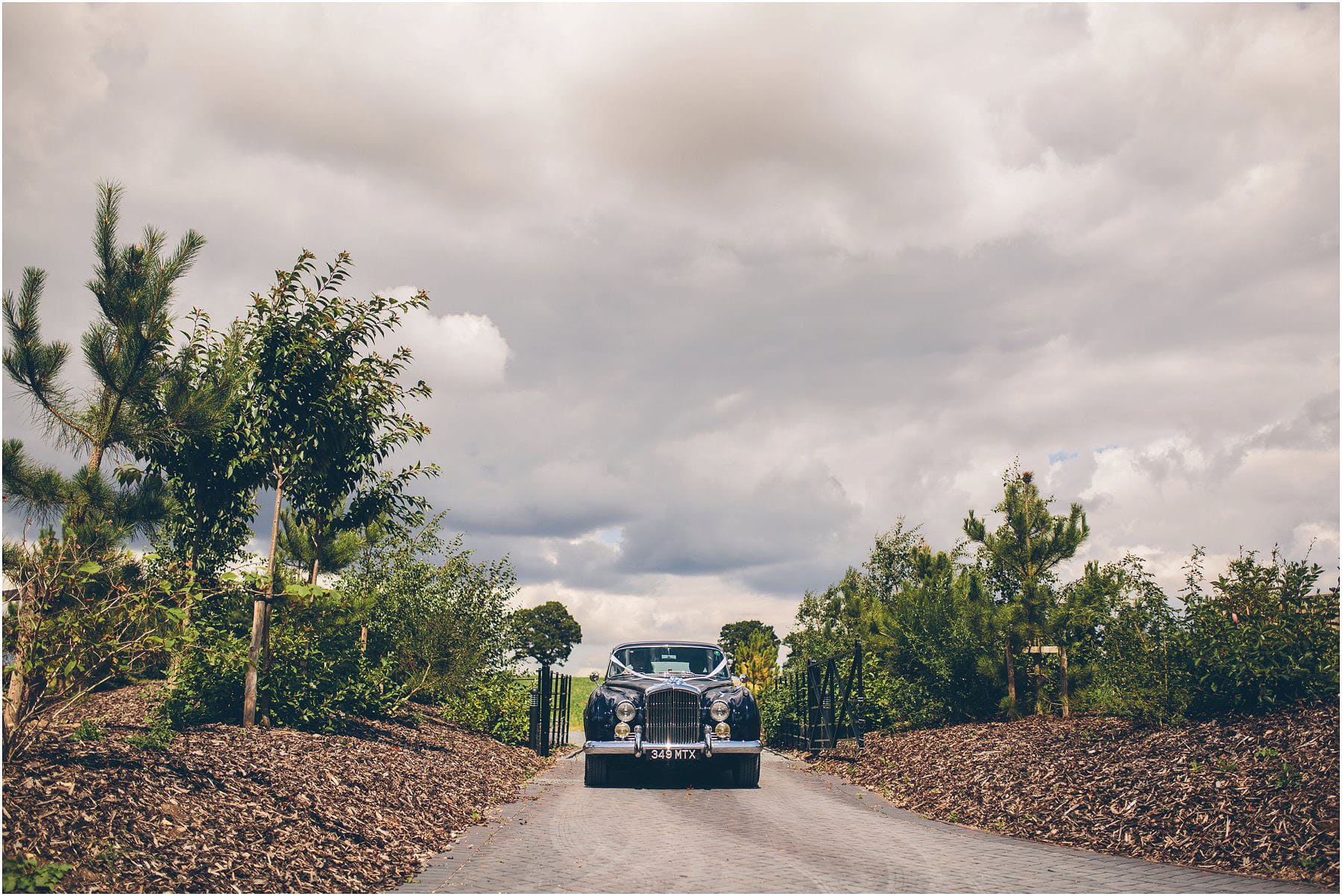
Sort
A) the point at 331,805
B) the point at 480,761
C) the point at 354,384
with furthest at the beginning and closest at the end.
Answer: the point at 480,761 → the point at 354,384 → the point at 331,805

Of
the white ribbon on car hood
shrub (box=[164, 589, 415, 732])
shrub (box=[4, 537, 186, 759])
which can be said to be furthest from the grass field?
shrub (box=[4, 537, 186, 759])

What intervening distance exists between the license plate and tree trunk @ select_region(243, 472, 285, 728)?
4.87 m

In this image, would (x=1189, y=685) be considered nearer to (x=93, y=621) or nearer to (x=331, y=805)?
(x=331, y=805)

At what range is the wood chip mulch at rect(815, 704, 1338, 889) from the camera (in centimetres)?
637

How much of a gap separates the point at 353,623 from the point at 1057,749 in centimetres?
941

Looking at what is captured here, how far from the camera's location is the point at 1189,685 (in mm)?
9055

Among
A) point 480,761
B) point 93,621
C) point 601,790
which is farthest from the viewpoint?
point 480,761

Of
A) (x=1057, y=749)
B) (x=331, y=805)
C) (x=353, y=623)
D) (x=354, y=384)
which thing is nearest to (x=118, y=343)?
(x=354, y=384)

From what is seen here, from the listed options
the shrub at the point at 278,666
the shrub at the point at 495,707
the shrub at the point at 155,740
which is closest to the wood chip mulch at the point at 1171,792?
the shrub at the point at 278,666

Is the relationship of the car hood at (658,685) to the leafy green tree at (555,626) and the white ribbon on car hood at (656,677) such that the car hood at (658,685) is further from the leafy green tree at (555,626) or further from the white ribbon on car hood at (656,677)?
the leafy green tree at (555,626)

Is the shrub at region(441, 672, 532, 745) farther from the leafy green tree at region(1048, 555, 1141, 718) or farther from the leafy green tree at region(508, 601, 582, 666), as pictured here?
the leafy green tree at region(508, 601, 582, 666)

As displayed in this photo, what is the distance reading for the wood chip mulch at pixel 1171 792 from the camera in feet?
20.9

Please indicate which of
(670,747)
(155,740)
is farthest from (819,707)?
(155,740)

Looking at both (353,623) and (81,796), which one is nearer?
(81,796)
